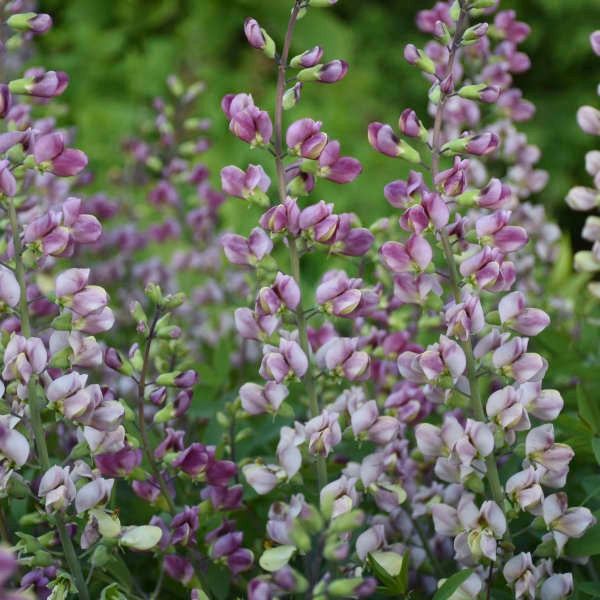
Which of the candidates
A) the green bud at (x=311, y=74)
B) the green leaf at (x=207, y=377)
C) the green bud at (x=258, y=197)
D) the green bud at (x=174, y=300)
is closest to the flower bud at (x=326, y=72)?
the green bud at (x=311, y=74)

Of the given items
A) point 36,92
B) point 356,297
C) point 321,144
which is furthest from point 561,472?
point 36,92

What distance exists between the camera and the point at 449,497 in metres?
0.68

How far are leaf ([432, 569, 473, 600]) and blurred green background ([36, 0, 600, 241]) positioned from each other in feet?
7.39

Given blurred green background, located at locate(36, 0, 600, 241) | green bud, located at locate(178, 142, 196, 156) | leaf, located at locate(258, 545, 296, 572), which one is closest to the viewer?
leaf, located at locate(258, 545, 296, 572)

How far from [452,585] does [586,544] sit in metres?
0.13

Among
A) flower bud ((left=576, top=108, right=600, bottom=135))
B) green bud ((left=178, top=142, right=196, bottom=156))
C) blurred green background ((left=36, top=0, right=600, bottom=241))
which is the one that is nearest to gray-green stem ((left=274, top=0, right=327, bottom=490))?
flower bud ((left=576, top=108, right=600, bottom=135))

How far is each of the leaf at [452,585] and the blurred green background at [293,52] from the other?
7.39 feet

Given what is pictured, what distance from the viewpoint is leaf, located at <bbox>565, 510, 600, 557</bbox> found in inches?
24.9

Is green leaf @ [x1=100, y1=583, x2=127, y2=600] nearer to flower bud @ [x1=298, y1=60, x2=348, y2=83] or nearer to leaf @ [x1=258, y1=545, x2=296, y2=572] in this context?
leaf @ [x1=258, y1=545, x2=296, y2=572]

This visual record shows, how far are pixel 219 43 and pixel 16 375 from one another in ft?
9.40

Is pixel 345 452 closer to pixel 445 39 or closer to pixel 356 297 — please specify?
pixel 356 297

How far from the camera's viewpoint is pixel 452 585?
0.59m

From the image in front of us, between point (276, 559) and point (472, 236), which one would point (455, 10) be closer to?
point (472, 236)

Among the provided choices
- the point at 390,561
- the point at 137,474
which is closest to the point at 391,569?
the point at 390,561
